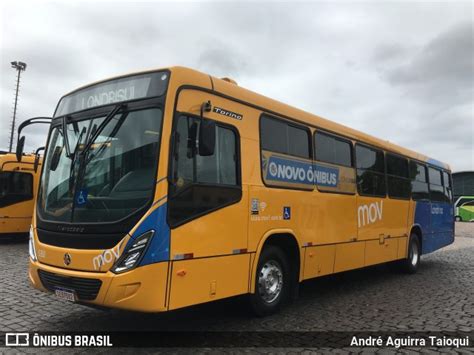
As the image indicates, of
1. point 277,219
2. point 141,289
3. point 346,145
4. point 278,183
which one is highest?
point 346,145

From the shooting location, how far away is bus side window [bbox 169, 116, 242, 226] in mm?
4875

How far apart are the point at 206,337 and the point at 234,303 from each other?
1.17 meters

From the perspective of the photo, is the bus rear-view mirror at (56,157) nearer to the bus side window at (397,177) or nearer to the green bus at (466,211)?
the bus side window at (397,177)

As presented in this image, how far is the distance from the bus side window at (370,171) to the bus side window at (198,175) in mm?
4028

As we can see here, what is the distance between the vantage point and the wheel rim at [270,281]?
6.23 meters

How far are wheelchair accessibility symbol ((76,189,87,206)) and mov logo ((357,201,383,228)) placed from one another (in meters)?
5.56

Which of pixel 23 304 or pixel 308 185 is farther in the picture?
pixel 308 185

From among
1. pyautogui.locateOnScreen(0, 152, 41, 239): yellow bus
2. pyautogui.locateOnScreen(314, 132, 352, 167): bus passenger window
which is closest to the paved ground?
pyautogui.locateOnScreen(314, 132, 352, 167): bus passenger window

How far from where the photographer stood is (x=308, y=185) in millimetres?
7242

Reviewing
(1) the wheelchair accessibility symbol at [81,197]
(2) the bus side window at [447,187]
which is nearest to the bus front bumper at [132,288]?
(1) the wheelchair accessibility symbol at [81,197]

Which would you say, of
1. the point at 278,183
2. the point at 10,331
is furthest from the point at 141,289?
the point at 278,183

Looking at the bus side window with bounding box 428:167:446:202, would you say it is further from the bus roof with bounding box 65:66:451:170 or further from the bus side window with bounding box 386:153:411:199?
the bus roof with bounding box 65:66:451:170

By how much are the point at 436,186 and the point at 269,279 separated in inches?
352

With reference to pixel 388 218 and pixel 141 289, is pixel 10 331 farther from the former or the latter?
pixel 388 218
